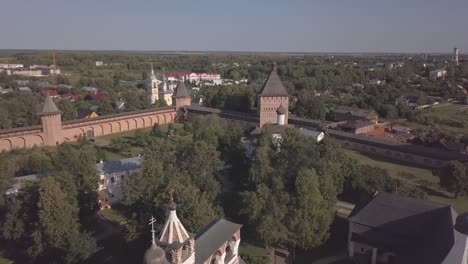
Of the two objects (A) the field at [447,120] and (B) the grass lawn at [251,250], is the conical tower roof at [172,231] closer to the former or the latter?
(B) the grass lawn at [251,250]

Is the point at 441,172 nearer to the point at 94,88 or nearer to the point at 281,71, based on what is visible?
the point at 94,88

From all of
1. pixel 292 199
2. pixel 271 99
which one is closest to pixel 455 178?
pixel 292 199

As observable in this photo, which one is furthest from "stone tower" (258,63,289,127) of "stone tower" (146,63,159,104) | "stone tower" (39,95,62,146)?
"stone tower" (146,63,159,104)

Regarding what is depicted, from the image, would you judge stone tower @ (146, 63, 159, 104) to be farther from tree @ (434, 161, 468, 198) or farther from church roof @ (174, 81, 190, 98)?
tree @ (434, 161, 468, 198)

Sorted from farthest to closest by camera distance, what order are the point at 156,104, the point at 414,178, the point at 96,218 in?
the point at 156,104 → the point at 414,178 → the point at 96,218

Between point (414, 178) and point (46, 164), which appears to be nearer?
point (46, 164)

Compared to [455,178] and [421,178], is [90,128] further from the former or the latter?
[455,178]

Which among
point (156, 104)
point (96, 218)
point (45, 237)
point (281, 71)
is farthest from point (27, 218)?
point (281, 71)
